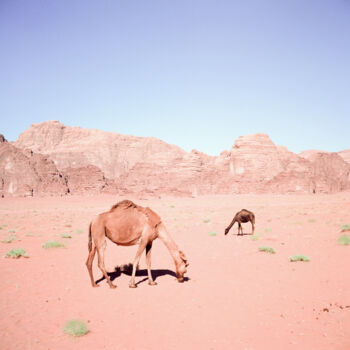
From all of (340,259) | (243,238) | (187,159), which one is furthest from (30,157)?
(340,259)

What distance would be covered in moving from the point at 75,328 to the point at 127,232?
124 inches

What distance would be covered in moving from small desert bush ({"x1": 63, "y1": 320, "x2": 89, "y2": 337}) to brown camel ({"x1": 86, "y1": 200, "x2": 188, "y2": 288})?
2477 millimetres

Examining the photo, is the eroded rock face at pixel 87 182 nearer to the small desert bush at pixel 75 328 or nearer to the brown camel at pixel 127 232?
the brown camel at pixel 127 232

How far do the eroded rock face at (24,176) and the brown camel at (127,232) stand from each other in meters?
95.3

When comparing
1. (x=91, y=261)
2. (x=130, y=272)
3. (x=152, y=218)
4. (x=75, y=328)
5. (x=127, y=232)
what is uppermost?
(x=152, y=218)

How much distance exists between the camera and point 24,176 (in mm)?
96750

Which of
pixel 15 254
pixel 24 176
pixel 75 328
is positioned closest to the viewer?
pixel 75 328

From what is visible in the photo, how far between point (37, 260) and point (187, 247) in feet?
24.1

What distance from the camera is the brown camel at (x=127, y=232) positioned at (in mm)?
8617

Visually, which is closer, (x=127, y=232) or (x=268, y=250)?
(x=127, y=232)

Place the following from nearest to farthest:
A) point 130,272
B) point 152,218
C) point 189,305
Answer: point 189,305
point 152,218
point 130,272

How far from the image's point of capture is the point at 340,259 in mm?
12094

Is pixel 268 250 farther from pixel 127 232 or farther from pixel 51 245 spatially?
pixel 51 245

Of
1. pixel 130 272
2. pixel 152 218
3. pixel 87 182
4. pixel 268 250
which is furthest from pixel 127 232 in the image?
pixel 87 182
